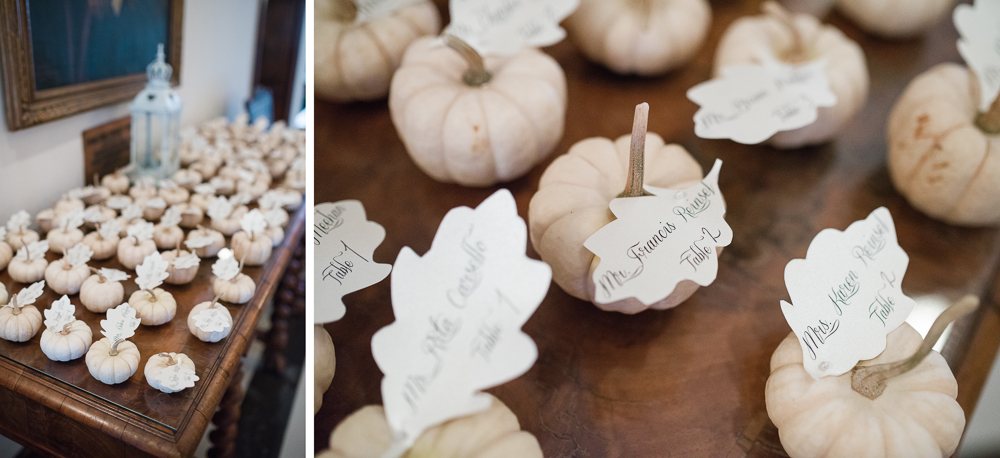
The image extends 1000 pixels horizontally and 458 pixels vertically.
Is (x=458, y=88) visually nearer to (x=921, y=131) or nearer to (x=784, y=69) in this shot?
(x=784, y=69)

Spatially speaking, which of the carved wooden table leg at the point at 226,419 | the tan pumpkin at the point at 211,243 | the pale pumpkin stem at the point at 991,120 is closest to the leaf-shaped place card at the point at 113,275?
the tan pumpkin at the point at 211,243

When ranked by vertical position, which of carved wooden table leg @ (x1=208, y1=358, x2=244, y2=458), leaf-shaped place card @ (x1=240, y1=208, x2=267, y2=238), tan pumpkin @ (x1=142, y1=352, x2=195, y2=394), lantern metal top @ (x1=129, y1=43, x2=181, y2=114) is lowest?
carved wooden table leg @ (x1=208, y1=358, x2=244, y2=458)

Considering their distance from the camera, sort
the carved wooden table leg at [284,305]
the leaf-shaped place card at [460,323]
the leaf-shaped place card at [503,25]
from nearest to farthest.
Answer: the leaf-shaped place card at [460,323] → the leaf-shaped place card at [503,25] → the carved wooden table leg at [284,305]

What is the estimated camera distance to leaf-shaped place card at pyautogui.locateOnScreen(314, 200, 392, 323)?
512 mm

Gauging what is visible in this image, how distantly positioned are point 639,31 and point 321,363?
0.78 meters

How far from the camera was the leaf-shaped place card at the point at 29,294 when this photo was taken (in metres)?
0.71

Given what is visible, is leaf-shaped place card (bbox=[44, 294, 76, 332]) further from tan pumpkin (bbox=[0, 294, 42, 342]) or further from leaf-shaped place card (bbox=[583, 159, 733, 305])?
leaf-shaped place card (bbox=[583, 159, 733, 305])

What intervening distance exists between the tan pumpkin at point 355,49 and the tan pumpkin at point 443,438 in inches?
23.8

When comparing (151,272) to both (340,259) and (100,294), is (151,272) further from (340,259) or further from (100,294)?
(340,259)

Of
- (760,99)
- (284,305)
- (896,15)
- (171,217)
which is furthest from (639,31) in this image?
(284,305)

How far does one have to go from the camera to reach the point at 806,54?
991 millimetres

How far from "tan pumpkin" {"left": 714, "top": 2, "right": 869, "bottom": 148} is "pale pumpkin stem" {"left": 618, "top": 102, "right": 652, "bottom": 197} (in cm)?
41

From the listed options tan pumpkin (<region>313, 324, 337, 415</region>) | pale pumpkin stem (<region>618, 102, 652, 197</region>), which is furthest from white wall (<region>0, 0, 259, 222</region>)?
pale pumpkin stem (<region>618, 102, 652, 197</region>)

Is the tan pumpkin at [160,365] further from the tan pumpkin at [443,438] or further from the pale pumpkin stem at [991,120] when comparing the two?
the pale pumpkin stem at [991,120]
